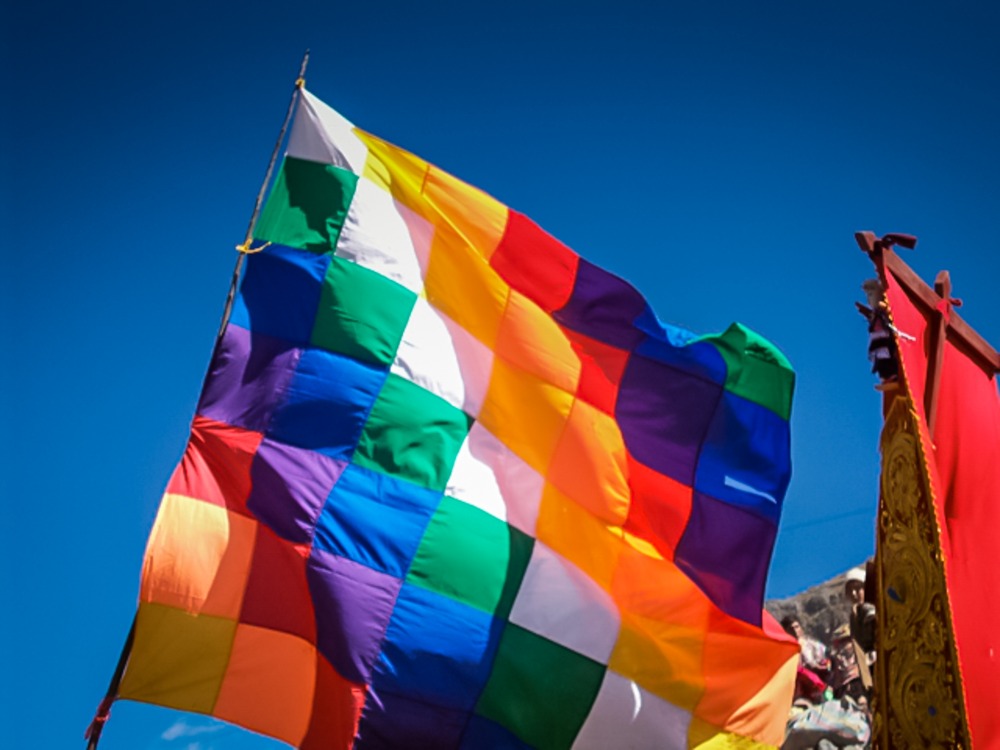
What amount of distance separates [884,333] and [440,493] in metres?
4.20

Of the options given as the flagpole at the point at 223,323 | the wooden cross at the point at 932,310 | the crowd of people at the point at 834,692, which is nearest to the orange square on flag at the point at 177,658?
the flagpole at the point at 223,323

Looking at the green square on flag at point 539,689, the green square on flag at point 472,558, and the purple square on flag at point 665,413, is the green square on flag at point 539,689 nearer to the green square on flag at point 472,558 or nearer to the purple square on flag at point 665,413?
the green square on flag at point 472,558

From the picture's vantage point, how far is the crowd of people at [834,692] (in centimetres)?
1395

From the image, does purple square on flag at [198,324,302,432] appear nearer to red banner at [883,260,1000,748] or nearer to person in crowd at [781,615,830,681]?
red banner at [883,260,1000,748]

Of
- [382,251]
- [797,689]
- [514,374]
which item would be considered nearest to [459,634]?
[514,374]

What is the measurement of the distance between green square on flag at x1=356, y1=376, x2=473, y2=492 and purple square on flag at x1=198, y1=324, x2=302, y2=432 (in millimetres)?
896

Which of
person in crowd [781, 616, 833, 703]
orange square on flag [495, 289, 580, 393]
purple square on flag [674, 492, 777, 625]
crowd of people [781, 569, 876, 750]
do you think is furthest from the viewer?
person in crowd [781, 616, 833, 703]

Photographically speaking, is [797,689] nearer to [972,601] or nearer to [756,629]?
[756,629]

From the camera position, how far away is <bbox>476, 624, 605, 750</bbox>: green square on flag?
9766 mm

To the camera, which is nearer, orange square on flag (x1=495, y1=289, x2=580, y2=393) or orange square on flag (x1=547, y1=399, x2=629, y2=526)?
orange square on flag (x1=547, y1=399, x2=629, y2=526)

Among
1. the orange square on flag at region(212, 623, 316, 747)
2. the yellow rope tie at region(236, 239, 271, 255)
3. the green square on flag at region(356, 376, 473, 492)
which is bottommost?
the orange square on flag at region(212, 623, 316, 747)

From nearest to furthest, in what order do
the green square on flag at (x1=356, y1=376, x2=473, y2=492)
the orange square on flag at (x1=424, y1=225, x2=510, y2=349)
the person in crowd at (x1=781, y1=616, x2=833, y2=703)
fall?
the green square on flag at (x1=356, y1=376, x2=473, y2=492) → the orange square on flag at (x1=424, y1=225, x2=510, y2=349) → the person in crowd at (x1=781, y1=616, x2=833, y2=703)

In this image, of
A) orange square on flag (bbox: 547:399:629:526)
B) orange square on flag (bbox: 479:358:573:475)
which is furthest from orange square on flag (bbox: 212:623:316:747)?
orange square on flag (bbox: 547:399:629:526)

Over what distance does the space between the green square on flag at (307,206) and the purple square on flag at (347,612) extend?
10.2 ft
